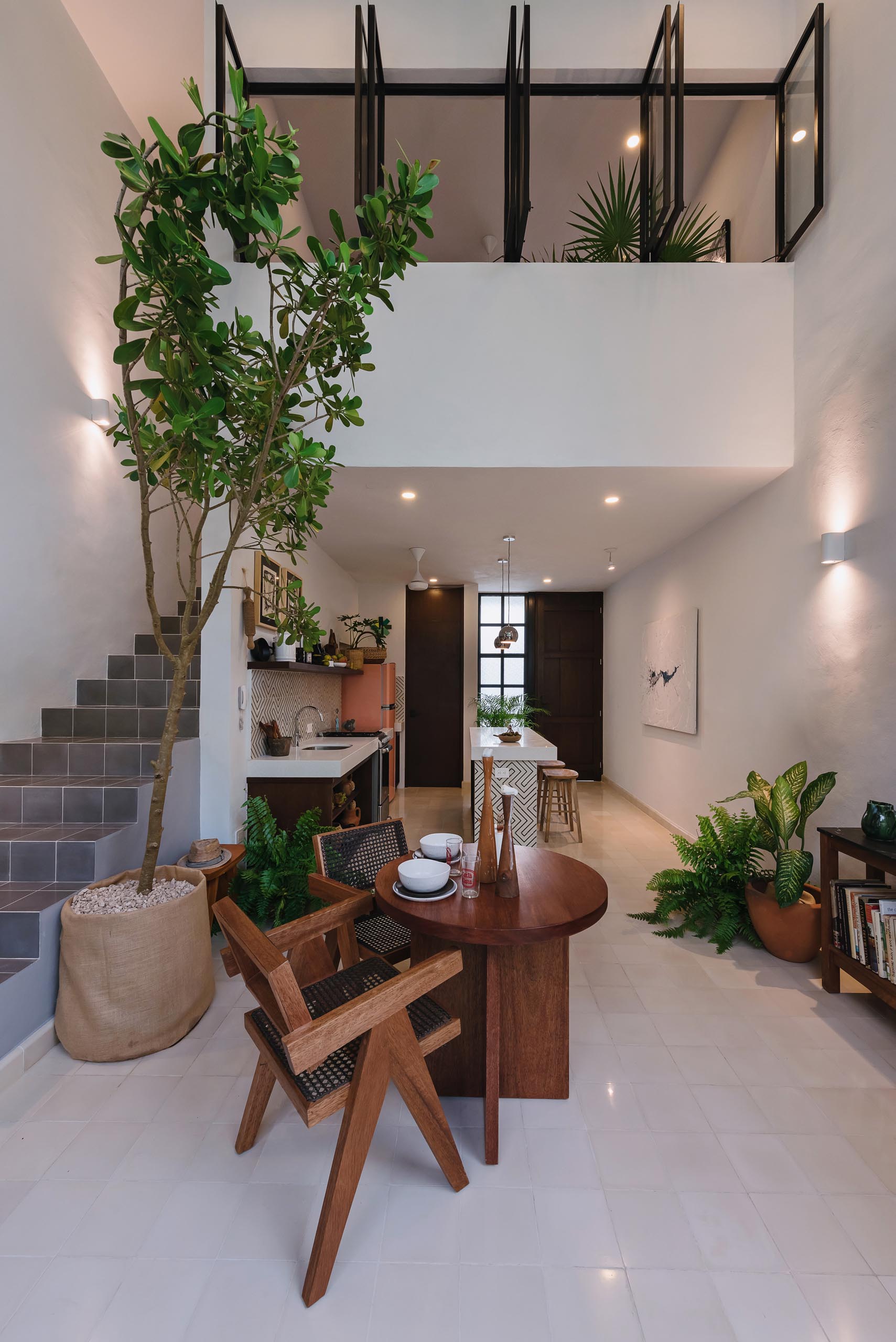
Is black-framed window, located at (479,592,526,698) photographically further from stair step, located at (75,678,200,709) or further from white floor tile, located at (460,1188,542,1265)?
white floor tile, located at (460,1188,542,1265)

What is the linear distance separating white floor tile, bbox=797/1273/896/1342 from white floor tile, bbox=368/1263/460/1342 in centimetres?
81

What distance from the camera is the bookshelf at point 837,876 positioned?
228cm

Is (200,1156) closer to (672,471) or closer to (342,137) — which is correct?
(672,471)

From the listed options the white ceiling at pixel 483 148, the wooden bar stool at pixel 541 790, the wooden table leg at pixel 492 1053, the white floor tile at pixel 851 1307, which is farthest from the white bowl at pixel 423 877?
the white ceiling at pixel 483 148

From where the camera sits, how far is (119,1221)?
4.89ft

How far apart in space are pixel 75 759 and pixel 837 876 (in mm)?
3797

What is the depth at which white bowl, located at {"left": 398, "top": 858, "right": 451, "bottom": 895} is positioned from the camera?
6.04ft

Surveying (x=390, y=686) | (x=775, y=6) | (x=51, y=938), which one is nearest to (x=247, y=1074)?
(x=51, y=938)

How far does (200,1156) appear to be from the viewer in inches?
66.8

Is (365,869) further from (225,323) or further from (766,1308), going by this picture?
(225,323)

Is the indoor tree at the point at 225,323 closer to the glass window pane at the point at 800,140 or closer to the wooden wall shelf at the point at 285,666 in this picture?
the wooden wall shelf at the point at 285,666

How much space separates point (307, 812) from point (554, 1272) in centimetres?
232

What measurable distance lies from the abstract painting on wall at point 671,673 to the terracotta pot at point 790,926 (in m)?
1.97

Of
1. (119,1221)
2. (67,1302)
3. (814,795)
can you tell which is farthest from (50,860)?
(814,795)
